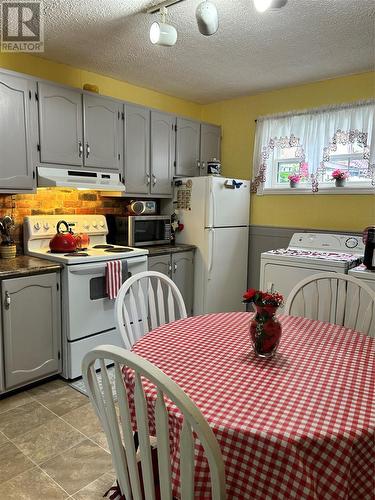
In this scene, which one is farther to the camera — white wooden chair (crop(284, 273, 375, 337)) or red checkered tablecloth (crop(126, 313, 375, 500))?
white wooden chair (crop(284, 273, 375, 337))

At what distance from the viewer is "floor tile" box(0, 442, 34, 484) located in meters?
1.81

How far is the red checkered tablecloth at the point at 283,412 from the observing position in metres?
0.93

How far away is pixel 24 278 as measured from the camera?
2.44 metres

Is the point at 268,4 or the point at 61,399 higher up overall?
the point at 268,4

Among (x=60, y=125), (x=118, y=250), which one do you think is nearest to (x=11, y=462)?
(x=118, y=250)

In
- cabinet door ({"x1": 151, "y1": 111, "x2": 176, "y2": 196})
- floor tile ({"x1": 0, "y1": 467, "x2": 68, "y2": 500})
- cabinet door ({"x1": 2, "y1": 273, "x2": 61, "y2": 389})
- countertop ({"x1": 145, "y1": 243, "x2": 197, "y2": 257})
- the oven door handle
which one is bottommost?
floor tile ({"x1": 0, "y1": 467, "x2": 68, "y2": 500})

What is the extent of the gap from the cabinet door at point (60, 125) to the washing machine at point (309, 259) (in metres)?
1.82

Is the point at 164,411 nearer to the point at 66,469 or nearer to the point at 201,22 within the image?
the point at 66,469

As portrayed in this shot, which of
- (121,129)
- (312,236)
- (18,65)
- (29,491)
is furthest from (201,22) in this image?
(29,491)

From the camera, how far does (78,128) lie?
299 cm

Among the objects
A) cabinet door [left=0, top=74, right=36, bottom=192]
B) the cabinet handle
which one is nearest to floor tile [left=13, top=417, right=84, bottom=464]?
the cabinet handle

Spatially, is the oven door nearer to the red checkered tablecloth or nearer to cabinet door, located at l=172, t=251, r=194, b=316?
cabinet door, located at l=172, t=251, r=194, b=316

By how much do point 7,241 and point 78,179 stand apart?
0.72 m

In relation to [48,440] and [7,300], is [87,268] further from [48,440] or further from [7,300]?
[48,440]
